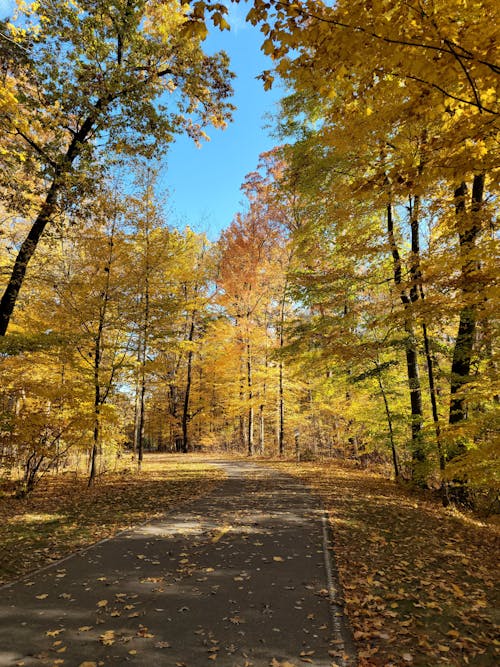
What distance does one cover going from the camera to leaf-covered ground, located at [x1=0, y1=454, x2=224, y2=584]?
19.4ft

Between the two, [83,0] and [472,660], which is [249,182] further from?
[472,660]

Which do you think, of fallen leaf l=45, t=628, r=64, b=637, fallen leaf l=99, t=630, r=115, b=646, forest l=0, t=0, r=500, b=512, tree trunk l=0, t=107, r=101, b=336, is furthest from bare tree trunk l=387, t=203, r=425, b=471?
tree trunk l=0, t=107, r=101, b=336

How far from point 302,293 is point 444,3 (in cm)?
859

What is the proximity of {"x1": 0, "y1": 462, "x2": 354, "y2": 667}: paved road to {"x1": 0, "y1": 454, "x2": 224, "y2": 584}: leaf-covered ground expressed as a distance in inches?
26.2

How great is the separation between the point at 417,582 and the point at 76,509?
24.5 feet

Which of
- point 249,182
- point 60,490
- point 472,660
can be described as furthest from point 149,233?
point 472,660

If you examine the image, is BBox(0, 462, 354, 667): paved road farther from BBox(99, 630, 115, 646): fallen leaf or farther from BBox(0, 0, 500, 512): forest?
BBox(0, 0, 500, 512): forest

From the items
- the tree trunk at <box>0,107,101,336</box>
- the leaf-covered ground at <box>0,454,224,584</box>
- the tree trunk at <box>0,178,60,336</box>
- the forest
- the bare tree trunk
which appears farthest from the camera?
the bare tree trunk

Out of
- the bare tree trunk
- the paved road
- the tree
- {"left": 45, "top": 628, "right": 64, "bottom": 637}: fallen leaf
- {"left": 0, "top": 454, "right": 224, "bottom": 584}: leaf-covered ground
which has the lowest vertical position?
{"left": 0, "top": 454, "right": 224, "bottom": 584}: leaf-covered ground

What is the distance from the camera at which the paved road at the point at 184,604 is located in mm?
3248

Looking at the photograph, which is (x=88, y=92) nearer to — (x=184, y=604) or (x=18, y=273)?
(x=18, y=273)

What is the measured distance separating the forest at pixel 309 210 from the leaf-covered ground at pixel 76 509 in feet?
3.30

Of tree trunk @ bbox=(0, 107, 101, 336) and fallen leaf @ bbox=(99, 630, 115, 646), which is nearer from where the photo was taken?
fallen leaf @ bbox=(99, 630, 115, 646)

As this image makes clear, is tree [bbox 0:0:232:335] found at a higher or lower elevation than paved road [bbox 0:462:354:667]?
higher
